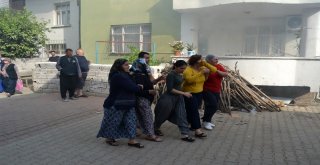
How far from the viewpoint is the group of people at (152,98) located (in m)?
5.46

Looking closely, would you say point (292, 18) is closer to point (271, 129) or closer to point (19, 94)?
point (271, 129)

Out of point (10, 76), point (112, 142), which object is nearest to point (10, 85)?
point (10, 76)

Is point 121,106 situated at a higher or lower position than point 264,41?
lower

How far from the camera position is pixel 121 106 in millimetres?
5422

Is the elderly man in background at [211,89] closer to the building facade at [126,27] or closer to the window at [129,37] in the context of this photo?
the building facade at [126,27]

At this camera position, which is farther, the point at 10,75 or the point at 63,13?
the point at 63,13

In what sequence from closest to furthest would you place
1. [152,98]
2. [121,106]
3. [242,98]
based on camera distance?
[121,106]
[152,98]
[242,98]

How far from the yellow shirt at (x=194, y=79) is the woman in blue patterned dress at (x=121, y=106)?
0.99 m

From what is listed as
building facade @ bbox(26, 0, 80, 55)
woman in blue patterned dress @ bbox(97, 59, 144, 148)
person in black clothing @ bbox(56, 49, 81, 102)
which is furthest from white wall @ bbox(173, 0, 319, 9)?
building facade @ bbox(26, 0, 80, 55)

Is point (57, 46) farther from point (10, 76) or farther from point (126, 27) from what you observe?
point (10, 76)

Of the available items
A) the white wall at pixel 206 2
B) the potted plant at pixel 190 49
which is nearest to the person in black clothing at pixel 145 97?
the potted plant at pixel 190 49

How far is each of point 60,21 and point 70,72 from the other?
11.5 meters

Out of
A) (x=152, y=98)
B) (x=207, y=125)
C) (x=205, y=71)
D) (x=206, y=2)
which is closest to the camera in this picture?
(x=152, y=98)

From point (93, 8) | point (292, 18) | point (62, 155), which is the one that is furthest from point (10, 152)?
point (93, 8)
